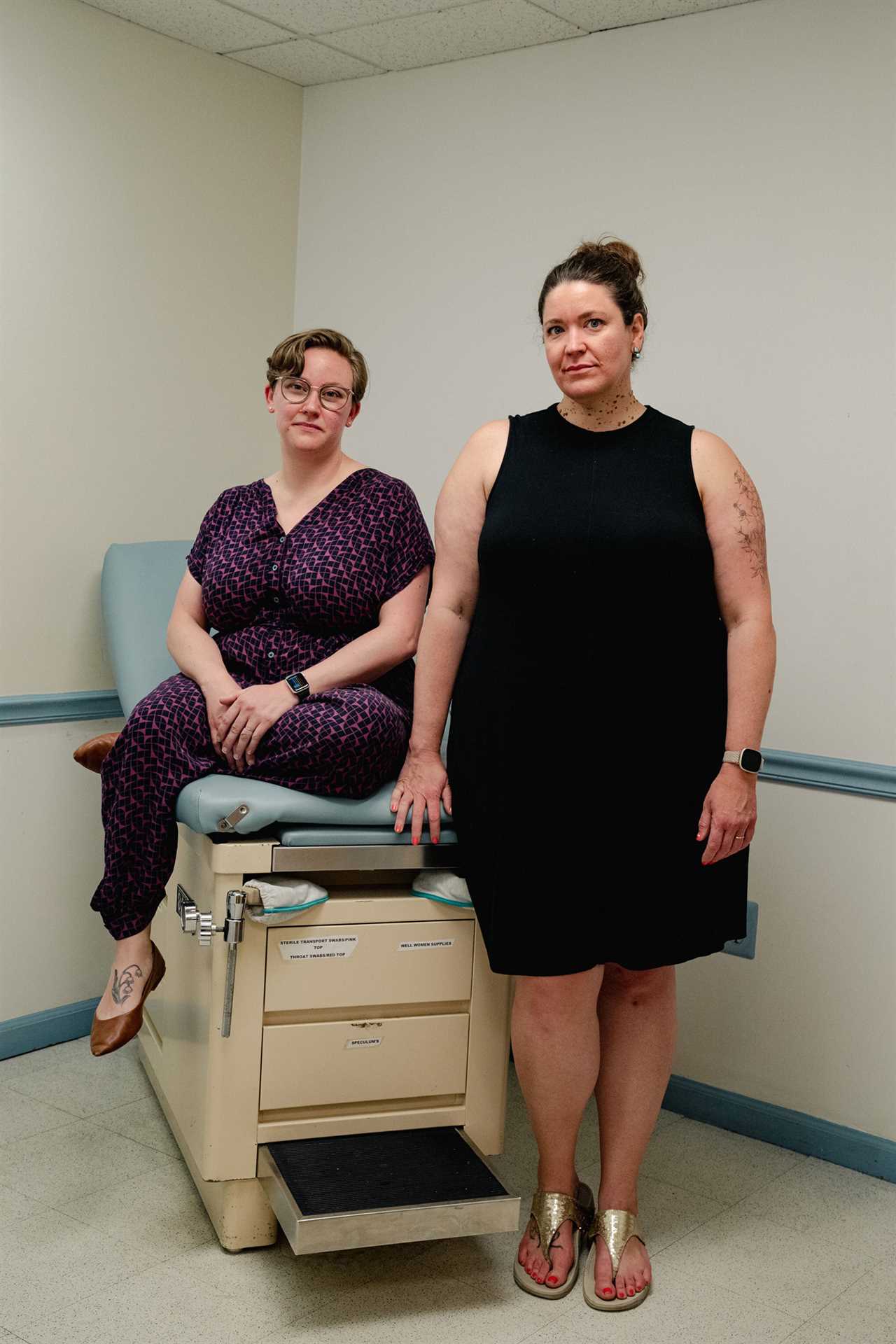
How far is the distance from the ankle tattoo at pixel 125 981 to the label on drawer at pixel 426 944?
0.47 metres

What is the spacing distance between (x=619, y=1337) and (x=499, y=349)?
1998 mm

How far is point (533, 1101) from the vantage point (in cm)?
208

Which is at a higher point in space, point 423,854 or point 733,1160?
point 423,854

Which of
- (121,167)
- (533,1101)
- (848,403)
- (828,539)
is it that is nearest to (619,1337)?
(533,1101)

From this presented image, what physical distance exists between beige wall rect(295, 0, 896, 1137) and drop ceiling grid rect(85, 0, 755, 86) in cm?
6

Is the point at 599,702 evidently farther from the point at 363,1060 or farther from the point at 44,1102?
the point at 44,1102

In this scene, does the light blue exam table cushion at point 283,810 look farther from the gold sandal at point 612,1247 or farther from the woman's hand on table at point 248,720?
the gold sandal at point 612,1247

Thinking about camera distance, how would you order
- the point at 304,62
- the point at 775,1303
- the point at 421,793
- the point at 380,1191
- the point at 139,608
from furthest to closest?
the point at 304,62 < the point at 139,608 < the point at 421,793 < the point at 775,1303 < the point at 380,1191

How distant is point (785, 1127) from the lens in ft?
8.62

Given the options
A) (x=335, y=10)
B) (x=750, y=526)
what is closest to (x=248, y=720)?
(x=750, y=526)

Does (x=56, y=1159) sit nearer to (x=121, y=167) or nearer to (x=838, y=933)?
(x=838, y=933)

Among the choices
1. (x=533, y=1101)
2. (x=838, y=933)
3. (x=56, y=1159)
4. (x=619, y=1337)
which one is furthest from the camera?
Result: (x=838, y=933)

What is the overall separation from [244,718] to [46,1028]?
3.78 ft

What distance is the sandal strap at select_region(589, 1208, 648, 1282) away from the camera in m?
2.04
